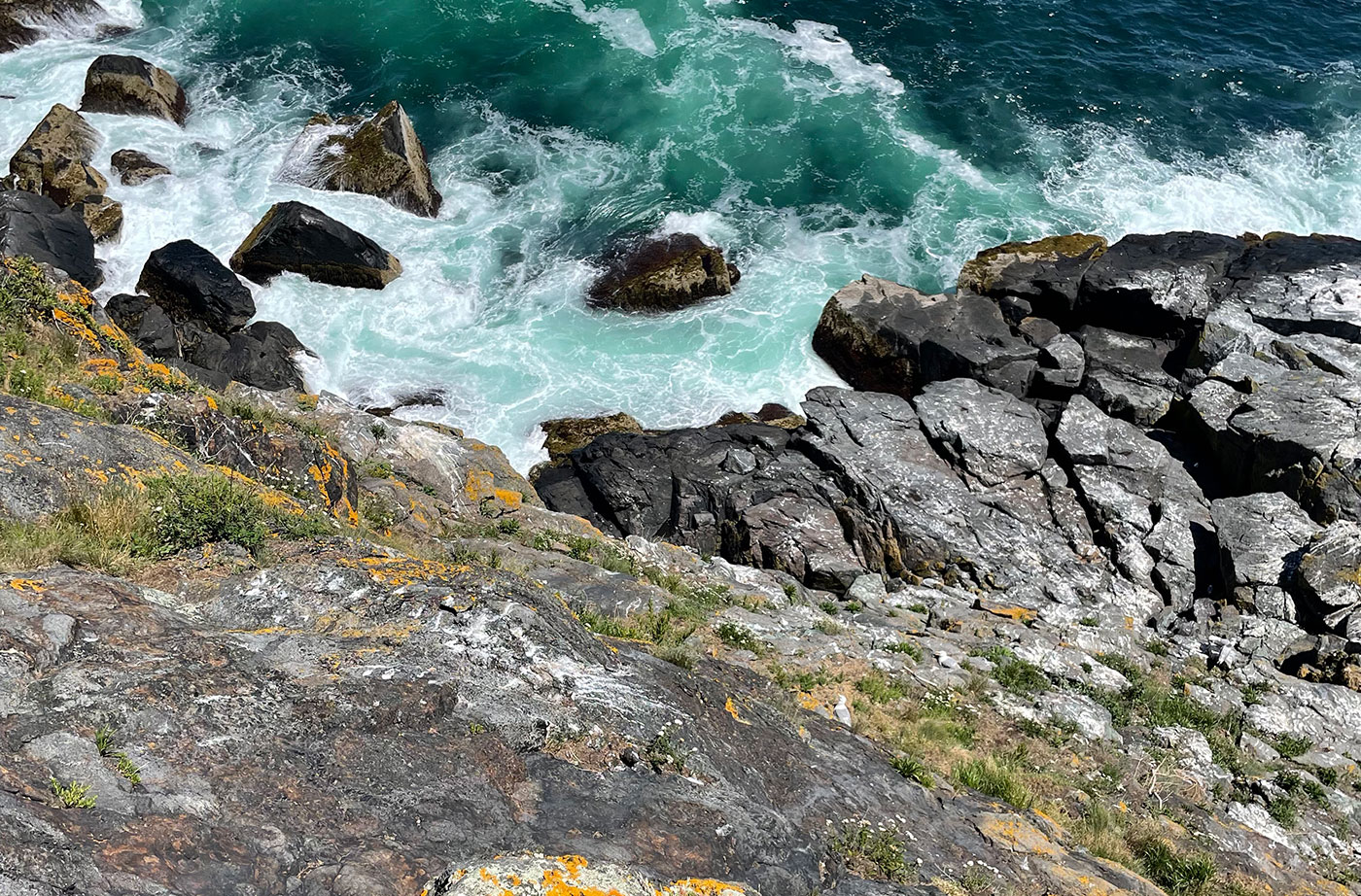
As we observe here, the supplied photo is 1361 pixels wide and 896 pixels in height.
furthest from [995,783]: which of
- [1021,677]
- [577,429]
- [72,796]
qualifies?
[577,429]

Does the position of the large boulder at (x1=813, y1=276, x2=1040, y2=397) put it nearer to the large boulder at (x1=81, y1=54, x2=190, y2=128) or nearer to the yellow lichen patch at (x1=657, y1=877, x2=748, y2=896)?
the yellow lichen patch at (x1=657, y1=877, x2=748, y2=896)

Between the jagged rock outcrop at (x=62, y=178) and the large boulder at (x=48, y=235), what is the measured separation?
48.5 inches

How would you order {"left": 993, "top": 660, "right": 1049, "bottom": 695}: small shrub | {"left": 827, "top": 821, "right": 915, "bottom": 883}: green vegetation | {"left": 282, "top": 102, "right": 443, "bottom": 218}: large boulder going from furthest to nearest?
{"left": 282, "top": 102, "right": 443, "bottom": 218}: large boulder → {"left": 993, "top": 660, "right": 1049, "bottom": 695}: small shrub → {"left": 827, "top": 821, "right": 915, "bottom": 883}: green vegetation

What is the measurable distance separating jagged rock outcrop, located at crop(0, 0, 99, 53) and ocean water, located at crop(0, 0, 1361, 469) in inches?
35.7

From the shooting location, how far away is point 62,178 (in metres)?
30.6

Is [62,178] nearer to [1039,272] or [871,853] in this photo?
[1039,272]

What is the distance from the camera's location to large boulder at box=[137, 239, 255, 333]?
90.3 feet

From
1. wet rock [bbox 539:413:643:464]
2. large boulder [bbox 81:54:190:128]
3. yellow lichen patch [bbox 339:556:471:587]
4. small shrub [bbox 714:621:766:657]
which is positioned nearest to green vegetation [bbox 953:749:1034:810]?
small shrub [bbox 714:621:766:657]

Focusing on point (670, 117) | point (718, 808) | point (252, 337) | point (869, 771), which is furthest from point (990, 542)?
point (670, 117)

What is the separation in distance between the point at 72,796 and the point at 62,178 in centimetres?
3266

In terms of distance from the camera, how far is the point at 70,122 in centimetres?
3256

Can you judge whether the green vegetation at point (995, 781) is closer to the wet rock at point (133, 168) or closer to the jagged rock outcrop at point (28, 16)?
the wet rock at point (133, 168)

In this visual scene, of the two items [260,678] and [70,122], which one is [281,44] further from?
[260,678]

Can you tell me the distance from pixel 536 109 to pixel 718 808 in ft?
118
